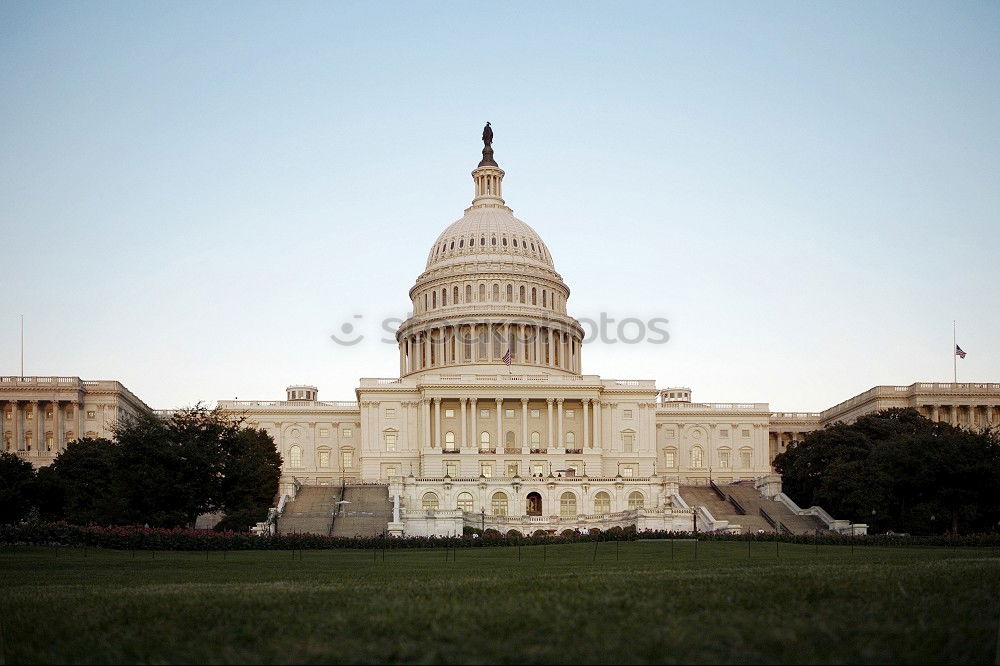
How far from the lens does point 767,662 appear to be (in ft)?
51.7

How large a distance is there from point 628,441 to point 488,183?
4671cm

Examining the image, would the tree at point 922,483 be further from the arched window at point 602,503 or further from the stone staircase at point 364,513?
the stone staircase at point 364,513

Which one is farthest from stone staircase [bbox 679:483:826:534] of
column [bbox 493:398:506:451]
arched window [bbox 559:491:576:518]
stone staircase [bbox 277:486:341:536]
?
stone staircase [bbox 277:486:341:536]

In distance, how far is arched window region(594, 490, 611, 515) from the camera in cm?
11106

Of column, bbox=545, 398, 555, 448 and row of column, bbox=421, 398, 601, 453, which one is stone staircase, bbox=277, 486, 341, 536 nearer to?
row of column, bbox=421, 398, 601, 453

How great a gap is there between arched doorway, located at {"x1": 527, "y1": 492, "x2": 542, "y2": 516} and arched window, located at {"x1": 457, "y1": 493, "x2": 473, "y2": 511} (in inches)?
208

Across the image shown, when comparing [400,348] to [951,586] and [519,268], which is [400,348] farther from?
[951,586]

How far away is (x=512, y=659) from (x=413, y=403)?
121m

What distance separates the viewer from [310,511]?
335ft

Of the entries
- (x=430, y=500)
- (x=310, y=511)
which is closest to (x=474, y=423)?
(x=430, y=500)

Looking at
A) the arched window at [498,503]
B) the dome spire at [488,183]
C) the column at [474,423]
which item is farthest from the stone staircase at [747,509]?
the dome spire at [488,183]

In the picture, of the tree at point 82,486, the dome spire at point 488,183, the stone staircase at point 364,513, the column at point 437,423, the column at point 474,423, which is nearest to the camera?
the tree at point 82,486

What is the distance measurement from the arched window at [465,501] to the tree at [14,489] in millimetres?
36282

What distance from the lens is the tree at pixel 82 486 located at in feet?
261
